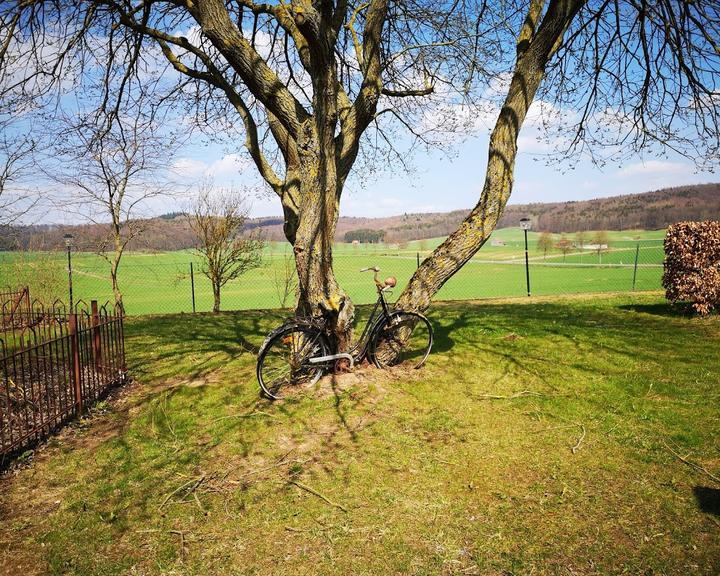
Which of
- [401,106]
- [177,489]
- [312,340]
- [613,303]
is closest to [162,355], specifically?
[312,340]

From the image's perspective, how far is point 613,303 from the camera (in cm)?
1073

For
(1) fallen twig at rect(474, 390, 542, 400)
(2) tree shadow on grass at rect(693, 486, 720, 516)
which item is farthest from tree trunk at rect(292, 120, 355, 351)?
(2) tree shadow on grass at rect(693, 486, 720, 516)

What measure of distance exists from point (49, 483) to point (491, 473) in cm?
345

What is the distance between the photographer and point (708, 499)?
9.99 ft

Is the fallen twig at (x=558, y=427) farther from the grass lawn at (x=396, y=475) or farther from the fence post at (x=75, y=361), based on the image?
the fence post at (x=75, y=361)

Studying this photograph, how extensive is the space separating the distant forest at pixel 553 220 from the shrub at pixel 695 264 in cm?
1095

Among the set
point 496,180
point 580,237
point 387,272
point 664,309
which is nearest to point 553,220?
point 580,237

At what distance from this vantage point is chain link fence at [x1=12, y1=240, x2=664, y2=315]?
27453 mm

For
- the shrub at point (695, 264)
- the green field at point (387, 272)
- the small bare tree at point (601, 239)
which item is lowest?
the green field at point (387, 272)

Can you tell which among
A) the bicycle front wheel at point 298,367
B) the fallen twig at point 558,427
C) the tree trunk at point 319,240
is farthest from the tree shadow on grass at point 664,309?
the bicycle front wheel at point 298,367

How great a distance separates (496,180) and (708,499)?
3.81m

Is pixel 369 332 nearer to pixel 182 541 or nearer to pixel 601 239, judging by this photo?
pixel 182 541

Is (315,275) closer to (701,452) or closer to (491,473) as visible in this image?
(491,473)

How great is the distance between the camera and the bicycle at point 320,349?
5133mm
